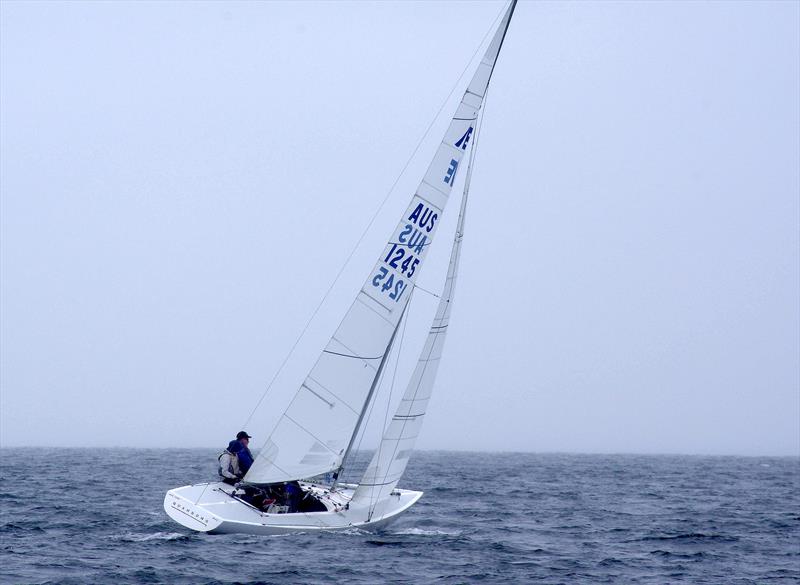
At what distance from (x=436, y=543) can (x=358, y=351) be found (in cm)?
422

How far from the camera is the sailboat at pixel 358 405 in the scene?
19.1 metres

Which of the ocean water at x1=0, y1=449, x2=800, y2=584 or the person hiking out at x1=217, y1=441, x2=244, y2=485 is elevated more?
the person hiking out at x1=217, y1=441, x2=244, y2=485

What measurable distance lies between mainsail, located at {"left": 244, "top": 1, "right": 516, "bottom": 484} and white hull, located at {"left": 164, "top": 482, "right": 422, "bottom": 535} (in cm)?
76

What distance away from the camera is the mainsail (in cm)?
1916

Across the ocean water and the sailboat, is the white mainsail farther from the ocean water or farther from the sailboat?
the ocean water

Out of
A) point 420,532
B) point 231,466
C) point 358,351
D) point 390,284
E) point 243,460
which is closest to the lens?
point 358,351

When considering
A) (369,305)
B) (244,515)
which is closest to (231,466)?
(244,515)

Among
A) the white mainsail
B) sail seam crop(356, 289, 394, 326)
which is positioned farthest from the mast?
sail seam crop(356, 289, 394, 326)

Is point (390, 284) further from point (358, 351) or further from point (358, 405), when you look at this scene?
point (358, 405)

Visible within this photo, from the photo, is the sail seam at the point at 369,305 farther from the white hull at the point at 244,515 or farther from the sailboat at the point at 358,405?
the white hull at the point at 244,515

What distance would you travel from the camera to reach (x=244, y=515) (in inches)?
733

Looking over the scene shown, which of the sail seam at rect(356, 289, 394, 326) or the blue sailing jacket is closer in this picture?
the sail seam at rect(356, 289, 394, 326)

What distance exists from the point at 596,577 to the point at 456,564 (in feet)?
8.06

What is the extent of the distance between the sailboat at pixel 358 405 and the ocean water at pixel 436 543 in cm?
46
